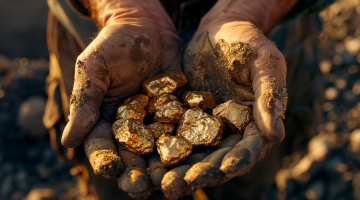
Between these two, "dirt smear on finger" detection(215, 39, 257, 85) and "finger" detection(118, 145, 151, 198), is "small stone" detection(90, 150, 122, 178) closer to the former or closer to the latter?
"finger" detection(118, 145, 151, 198)

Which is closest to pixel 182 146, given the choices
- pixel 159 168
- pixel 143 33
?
pixel 159 168

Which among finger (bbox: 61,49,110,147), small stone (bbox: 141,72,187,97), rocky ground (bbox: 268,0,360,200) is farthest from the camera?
rocky ground (bbox: 268,0,360,200)

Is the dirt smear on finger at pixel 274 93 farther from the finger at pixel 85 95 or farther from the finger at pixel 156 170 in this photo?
the finger at pixel 85 95

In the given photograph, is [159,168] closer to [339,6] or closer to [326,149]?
[326,149]

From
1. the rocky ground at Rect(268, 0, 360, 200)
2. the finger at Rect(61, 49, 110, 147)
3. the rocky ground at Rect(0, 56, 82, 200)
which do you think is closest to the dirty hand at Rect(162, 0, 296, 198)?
the finger at Rect(61, 49, 110, 147)

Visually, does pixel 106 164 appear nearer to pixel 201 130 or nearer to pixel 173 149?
pixel 173 149

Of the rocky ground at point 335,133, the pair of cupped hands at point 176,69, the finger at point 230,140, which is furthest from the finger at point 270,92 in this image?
the rocky ground at point 335,133
